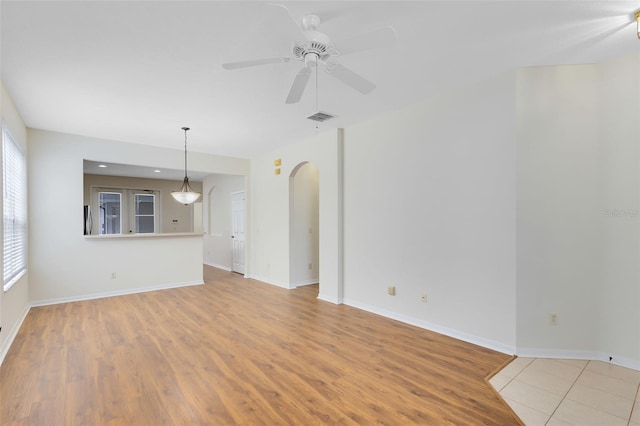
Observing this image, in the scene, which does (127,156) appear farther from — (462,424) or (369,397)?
(462,424)

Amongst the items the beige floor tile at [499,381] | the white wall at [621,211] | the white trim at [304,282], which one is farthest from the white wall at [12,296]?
→ the white wall at [621,211]

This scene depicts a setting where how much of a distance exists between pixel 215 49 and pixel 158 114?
1.96 metres

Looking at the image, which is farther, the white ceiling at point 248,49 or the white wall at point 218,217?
the white wall at point 218,217

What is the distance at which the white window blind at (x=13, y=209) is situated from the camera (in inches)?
131

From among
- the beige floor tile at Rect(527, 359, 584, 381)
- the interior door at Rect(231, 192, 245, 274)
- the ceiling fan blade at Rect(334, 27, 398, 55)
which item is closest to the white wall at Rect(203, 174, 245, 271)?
the interior door at Rect(231, 192, 245, 274)

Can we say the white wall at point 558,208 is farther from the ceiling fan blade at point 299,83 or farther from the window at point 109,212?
the window at point 109,212

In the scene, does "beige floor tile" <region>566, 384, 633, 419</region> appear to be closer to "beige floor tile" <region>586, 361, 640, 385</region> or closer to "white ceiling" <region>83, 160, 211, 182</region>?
"beige floor tile" <region>586, 361, 640, 385</region>

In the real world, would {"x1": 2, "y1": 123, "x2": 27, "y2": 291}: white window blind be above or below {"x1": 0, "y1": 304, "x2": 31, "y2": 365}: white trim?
above

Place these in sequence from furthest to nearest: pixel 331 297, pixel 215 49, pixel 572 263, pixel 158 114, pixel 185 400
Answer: pixel 331 297 < pixel 158 114 < pixel 572 263 < pixel 215 49 < pixel 185 400

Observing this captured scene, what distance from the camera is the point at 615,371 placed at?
262 centimetres

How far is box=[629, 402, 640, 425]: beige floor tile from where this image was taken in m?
2.00

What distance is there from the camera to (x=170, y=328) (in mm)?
3740

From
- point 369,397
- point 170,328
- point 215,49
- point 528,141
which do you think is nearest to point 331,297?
point 170,328

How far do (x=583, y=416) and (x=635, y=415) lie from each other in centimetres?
36
